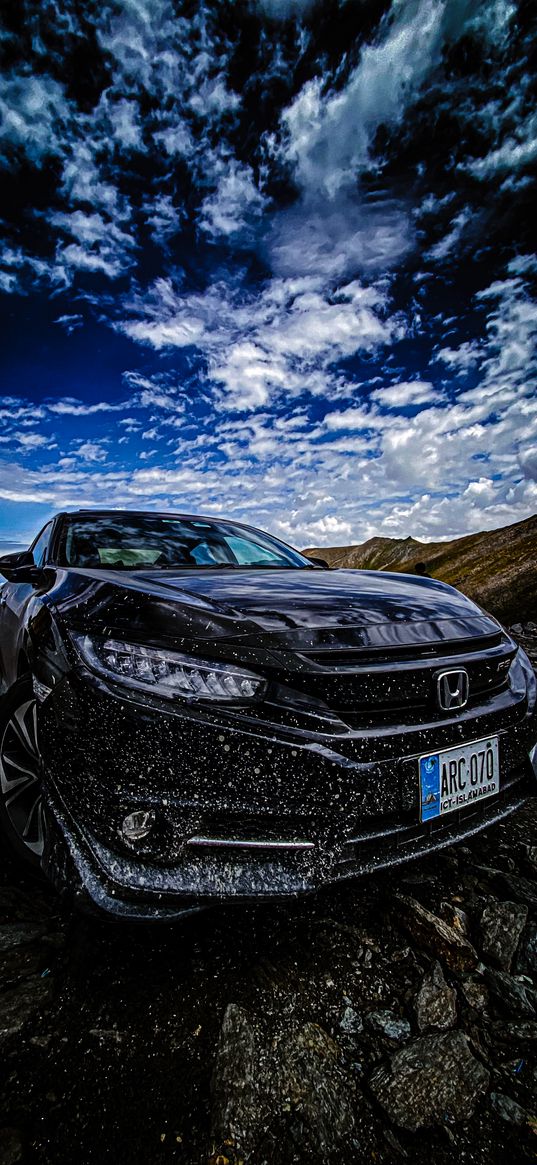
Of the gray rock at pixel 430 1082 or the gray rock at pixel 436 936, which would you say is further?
the gray rock at pixel 436 936

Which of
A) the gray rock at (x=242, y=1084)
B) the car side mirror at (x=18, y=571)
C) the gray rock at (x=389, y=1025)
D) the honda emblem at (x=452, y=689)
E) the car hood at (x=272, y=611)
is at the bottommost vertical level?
the gray rock at (x=389, y=1025)

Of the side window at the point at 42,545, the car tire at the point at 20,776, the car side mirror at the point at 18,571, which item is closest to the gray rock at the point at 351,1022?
the car tire at the point at 20,776

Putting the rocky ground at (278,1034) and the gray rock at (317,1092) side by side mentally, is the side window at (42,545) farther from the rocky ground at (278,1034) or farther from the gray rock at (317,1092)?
the gray rock at (317,1092)

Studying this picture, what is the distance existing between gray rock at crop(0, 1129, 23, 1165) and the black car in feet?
1.29

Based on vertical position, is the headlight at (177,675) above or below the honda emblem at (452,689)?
above

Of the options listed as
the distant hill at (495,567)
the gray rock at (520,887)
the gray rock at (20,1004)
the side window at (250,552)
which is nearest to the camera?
the gray rock at (20,1004)

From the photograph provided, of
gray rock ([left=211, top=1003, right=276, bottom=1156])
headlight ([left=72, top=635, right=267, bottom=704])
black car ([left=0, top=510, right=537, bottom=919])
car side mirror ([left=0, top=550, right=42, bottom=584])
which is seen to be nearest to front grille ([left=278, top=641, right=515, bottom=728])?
black car ([left=0, top=510, right=537, bottom=919])

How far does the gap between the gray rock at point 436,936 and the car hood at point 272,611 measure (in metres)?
0.91

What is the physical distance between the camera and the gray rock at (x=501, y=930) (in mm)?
1505

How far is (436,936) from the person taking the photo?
155 cm

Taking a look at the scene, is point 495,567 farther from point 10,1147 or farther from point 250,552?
point 10,1147

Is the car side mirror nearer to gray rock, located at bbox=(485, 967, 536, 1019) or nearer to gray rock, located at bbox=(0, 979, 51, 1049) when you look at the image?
gray rock, located at bbox=(0, 979, 51, 1049)

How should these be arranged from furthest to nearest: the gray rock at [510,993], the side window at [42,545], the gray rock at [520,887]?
1. the side window at [42,545]
2. the gray rock at [520,887]
3. the gray rock at [510,993]

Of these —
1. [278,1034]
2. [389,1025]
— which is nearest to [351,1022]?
[389,1025]
